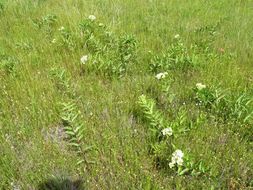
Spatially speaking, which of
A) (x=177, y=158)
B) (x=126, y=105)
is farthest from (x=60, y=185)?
(x=126, y=105)

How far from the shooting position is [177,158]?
9.39 ft

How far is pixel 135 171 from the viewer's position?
294cm

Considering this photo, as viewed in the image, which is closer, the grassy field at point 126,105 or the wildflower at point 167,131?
the grassy field at point 126,105

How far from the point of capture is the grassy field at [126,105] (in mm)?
2943

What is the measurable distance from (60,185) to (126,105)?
51.3 inches

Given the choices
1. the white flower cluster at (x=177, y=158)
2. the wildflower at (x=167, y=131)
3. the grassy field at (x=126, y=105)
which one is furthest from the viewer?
the wildflower at (x=167, y=131)

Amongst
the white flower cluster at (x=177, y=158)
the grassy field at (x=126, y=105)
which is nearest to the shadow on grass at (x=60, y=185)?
the grassy field at (x=126, y=105)

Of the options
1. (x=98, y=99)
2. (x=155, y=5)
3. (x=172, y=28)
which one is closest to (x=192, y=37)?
(x=172, y=28)

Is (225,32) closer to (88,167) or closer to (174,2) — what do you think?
(174,2)

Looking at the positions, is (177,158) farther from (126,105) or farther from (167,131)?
(126,105)

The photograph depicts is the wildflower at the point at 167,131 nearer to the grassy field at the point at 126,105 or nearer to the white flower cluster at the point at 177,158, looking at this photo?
the grassy field at the point at 126,105

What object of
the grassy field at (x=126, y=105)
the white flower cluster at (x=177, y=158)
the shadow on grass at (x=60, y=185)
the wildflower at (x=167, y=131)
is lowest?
the shadow on grass at (x=60, y=185)

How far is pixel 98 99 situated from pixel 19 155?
1.19 m

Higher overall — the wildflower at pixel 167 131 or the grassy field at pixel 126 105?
the wildflower at pixel 167 131
